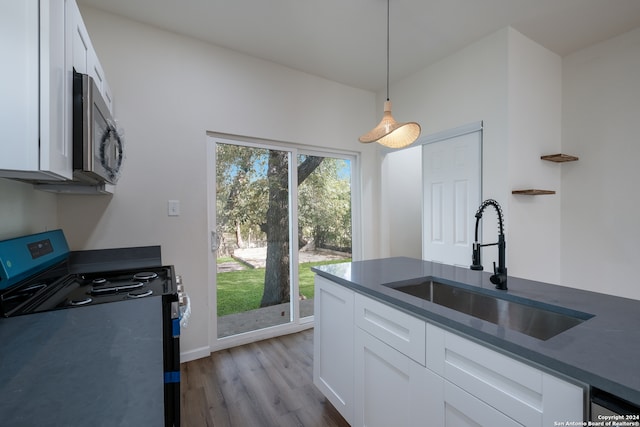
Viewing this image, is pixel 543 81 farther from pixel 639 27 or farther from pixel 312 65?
pixel 312 65

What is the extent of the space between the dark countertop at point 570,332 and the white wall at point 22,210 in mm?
1595

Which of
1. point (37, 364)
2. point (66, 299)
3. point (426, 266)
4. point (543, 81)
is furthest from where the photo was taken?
point (543, 81)

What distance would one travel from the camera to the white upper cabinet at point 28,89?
79 centimetres

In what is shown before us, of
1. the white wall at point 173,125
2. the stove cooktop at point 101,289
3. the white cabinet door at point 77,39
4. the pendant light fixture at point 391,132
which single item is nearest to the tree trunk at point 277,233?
the white wall at point 173,125

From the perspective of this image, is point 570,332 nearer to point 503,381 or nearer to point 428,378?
point 503,381

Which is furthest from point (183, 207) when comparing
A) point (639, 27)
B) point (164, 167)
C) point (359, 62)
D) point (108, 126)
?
point (639, 27)

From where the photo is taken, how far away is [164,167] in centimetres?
231

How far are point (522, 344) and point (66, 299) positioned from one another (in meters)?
1.83

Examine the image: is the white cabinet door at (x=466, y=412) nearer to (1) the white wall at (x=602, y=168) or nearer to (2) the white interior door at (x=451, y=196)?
(2) the white interior door at (x=451, y=196)

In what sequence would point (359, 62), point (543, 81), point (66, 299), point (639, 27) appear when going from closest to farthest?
point (66, 299) → point (639, 27) → point (543, 81) → point (359, 62)

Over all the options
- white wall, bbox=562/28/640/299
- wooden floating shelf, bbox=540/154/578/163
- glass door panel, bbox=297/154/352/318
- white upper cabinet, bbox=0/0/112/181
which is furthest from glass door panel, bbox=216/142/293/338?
white wall, bbox=562/28/640/299

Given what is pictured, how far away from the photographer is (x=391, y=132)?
1.73 metres

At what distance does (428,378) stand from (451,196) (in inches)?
82.5

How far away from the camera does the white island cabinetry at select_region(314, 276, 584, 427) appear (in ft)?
2.44
